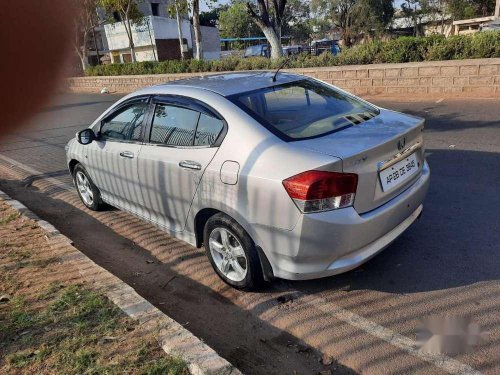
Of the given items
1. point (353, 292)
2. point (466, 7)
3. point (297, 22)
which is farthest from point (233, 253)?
point (297, 22)

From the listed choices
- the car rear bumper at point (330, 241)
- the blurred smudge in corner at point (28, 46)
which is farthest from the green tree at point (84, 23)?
the car rear bumper at point (330, 241)

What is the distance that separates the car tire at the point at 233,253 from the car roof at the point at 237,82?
1069 mm

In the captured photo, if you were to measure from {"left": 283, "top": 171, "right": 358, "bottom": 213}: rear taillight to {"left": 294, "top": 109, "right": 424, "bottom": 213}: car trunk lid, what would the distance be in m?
0.08

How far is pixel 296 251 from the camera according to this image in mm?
2855

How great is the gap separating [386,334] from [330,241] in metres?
0.70

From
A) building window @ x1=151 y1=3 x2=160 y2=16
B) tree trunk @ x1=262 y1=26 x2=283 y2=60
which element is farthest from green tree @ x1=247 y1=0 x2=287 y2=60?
building window @ x1=151 y1=3 x2=160 y2=16

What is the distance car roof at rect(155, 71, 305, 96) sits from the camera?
3.61 m

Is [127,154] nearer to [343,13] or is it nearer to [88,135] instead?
[88,135]

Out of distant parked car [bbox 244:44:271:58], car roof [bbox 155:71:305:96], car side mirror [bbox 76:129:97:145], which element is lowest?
car side mirror [bbox 76:129:97:145]

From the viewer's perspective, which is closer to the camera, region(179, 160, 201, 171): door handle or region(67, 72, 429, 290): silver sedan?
region(67, 72, 429, 290): silver sedan

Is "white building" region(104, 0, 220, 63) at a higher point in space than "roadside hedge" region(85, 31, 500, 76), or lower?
higher

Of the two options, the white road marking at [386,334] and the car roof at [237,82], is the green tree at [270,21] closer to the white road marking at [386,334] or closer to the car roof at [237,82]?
the car roof at [237,82]

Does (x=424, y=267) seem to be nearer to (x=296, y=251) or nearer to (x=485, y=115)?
(x=296, y=251)

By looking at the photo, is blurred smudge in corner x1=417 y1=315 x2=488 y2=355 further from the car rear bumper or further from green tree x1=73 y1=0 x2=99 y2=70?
green tree x1=73 y1=0 x2=99 y2=70
